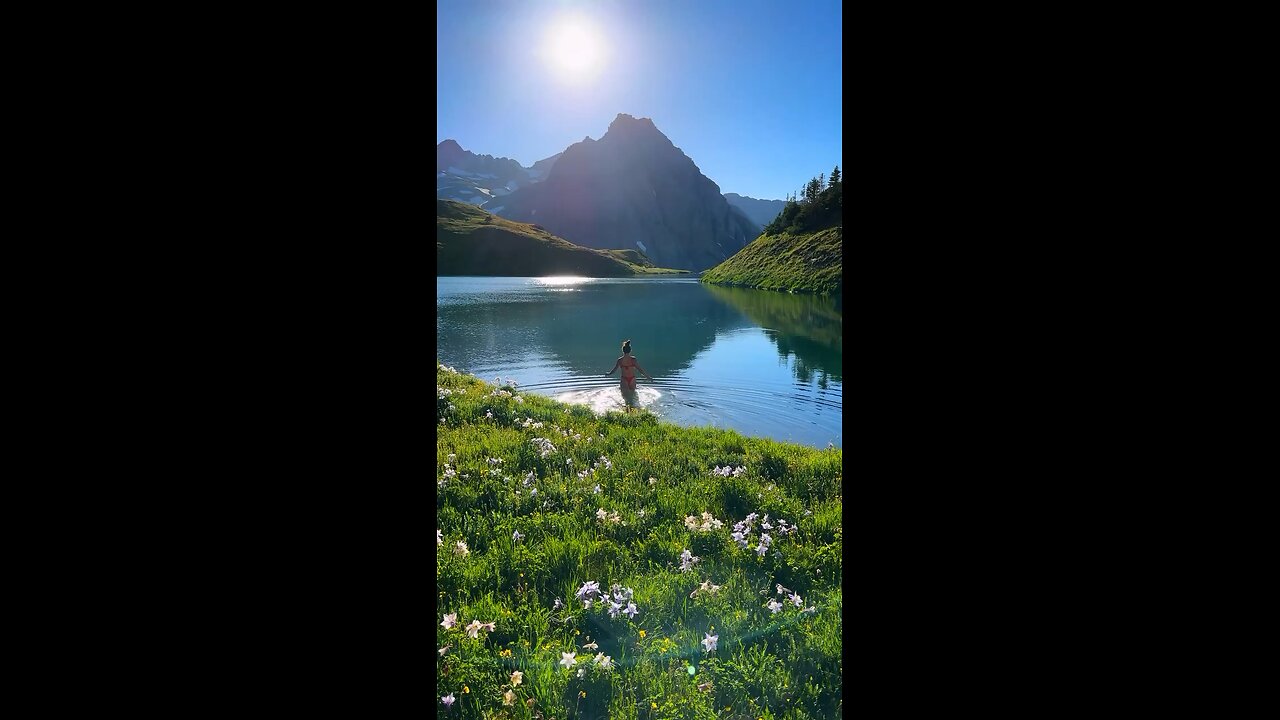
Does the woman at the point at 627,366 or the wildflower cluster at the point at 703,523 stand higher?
the woman at the point at 627,366

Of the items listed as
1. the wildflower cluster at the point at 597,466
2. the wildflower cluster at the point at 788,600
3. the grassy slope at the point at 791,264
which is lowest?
the wildflower cluster at the point at 788,600

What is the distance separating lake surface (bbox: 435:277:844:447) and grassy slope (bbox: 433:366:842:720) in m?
1.39

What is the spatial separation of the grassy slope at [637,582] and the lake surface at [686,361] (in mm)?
1391

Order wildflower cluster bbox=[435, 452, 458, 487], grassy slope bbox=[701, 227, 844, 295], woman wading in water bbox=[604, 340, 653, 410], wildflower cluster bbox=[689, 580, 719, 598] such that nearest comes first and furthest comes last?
wildflower cluster bbox=[689, 580, 719, 598] → wildflower cluster bbox=[435, 452, 458, 487] → woman wading in water bbox=[604, 340, 653, 410] → grassy slope bbox=[701, 227, 844, 295]

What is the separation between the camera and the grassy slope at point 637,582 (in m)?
3.27

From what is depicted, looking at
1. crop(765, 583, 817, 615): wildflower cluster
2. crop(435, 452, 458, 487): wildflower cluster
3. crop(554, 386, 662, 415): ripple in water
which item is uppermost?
crop(435, 452, 458, 487): wildflower cluster

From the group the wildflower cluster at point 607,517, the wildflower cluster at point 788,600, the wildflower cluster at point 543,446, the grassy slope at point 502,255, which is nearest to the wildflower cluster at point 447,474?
the wildflower cluster at point 543,446

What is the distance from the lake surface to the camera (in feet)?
52.5

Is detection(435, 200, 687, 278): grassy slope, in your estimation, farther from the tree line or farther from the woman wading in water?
the woman wading in water

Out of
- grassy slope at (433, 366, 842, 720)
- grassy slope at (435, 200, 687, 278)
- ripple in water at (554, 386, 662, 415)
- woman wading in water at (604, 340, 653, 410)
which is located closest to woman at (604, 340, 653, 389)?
woman wading in water at (604, 340, 653, 410)

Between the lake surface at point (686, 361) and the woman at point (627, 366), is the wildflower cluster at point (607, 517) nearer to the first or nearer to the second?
the lake surface at point (686, 361)

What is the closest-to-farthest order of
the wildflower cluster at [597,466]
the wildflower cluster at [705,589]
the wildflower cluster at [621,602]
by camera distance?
1. the wildflower cluster at [621,602]
2. the wildflower cluster at [705,589]
3. the wildflower cluster at [597,466]

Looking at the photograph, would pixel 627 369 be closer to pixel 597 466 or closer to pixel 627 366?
pixel 627 366
